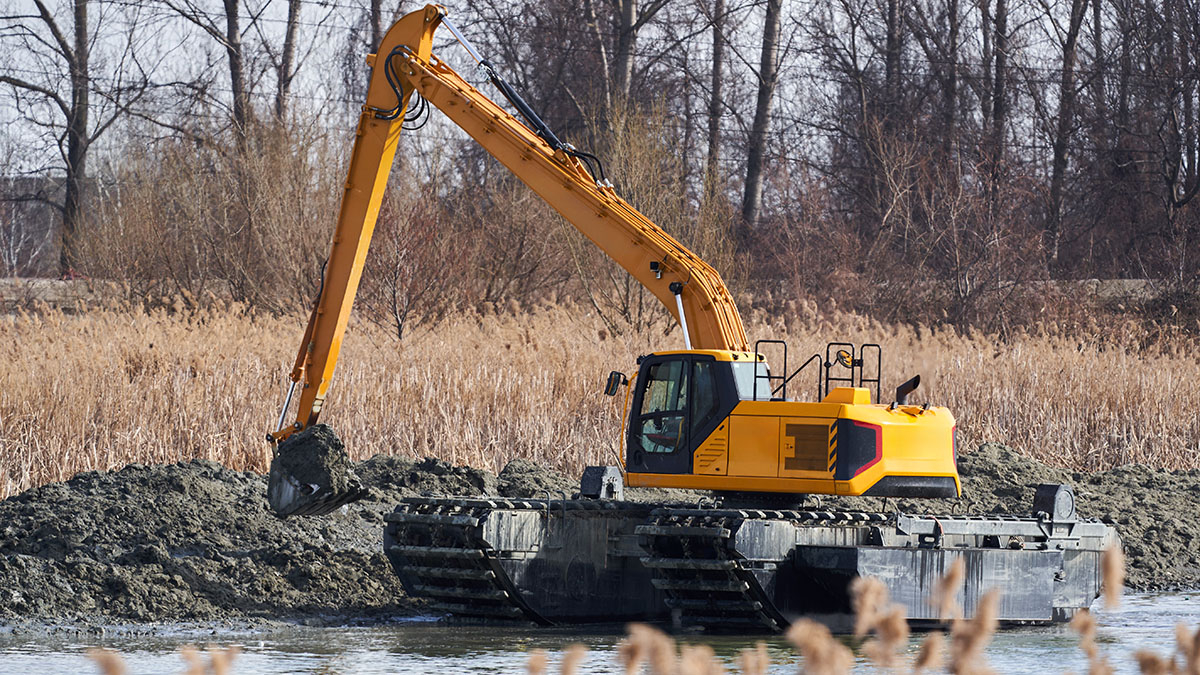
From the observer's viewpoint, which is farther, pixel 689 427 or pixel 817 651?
pixel 689 427

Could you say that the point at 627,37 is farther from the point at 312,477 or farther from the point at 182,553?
the point at 312,477

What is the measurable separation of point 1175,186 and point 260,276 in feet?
59.3

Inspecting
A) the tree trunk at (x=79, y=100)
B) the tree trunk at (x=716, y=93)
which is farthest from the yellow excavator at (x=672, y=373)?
the tree trunk at (x=716, y=93)

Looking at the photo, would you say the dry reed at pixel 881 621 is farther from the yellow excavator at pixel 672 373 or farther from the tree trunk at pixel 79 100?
the tree trunk at pixel 79 100

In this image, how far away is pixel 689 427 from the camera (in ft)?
34.6

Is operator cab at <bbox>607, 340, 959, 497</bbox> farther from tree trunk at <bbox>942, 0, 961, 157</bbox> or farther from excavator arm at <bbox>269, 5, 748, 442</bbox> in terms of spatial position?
tree trunk at <bbox>942, 0, 961, 157</bbox>

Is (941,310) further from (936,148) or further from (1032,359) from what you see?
(1032,359)

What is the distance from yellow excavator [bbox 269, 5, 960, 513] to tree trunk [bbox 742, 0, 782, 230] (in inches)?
851

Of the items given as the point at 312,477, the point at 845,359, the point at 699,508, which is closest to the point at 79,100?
the point at 312,477

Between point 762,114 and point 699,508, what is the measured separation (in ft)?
82.1

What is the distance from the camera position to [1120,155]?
107 feet

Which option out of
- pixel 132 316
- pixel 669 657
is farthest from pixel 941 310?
pixel 669 657

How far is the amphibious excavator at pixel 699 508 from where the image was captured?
995cm

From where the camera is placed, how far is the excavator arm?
11.2 metres
